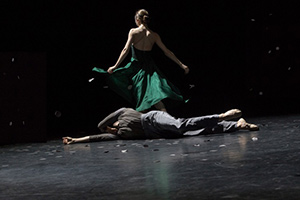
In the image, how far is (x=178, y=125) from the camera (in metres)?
5.96

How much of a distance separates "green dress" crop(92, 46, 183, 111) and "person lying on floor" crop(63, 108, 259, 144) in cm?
40

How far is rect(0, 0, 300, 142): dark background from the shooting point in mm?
7984

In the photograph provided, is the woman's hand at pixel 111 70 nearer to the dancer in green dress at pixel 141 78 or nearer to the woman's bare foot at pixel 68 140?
the dancer in green dress at pixel 141 78

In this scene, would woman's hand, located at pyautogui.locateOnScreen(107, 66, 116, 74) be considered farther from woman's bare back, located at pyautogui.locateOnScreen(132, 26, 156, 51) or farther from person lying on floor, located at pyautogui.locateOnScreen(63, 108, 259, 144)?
person lying on floor, located at pyautogui.locateOnScreen(63, 108, 259, 144)

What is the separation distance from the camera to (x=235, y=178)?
134 inches

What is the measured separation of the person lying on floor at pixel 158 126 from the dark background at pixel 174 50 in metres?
0.82

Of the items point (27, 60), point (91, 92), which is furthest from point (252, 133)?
point (91, 92)

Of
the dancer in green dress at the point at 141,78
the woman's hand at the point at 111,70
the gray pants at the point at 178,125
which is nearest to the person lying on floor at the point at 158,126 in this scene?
the gray pants at the point at 178,125

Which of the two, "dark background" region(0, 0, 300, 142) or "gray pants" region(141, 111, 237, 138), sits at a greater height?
"dark background" region(0, 0, 300, 142)

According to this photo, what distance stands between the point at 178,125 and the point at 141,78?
38.9 inches

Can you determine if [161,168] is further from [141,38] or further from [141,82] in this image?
[141,38]

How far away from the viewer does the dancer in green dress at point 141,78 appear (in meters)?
6.56

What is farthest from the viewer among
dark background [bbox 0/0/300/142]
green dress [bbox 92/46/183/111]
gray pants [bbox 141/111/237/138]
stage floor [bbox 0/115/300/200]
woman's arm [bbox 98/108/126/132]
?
dark background [bbox 0/0/300/142]

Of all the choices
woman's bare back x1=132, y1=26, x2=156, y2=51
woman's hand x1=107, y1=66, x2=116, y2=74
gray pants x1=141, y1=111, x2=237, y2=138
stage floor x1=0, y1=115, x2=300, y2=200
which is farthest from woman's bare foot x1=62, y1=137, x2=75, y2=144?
woman's bare back x1=132, y1=26, x2=156, y2=51
